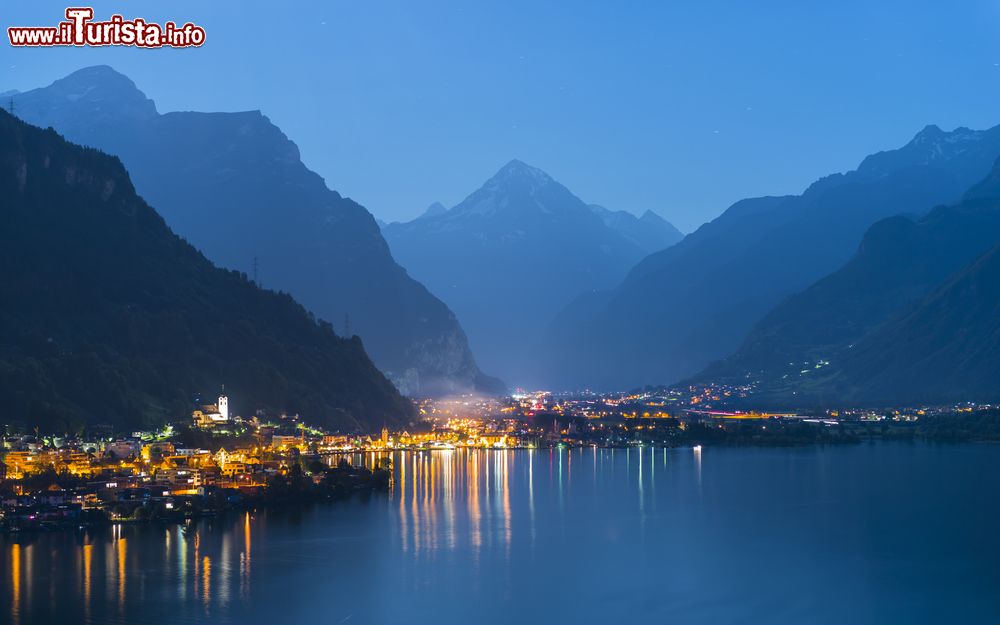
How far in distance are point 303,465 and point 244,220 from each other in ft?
383

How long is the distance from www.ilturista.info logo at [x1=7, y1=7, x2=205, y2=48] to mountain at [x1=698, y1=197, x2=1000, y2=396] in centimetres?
13539

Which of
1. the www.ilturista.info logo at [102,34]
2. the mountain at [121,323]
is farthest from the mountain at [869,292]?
the www.ilturista.info logo at [102,34]

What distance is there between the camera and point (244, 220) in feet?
610

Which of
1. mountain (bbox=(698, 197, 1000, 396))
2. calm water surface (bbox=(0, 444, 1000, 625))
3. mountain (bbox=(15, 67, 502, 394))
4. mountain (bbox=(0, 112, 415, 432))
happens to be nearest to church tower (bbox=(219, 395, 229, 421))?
mountain (bbox=(0, 112, 415, 432))

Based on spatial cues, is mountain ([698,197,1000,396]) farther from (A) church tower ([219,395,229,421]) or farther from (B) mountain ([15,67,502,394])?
(A) church tower ([219,395,229,421])

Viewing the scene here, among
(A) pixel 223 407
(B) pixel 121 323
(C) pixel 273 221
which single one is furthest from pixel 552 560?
(C) pixel 273 221

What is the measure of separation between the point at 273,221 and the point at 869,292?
9239 cm

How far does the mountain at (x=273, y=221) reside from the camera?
178 m

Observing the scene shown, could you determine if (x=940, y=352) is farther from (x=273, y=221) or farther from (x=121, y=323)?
(x=121, y=323)

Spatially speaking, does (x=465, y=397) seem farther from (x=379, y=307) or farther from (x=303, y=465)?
(x=303, y=465)

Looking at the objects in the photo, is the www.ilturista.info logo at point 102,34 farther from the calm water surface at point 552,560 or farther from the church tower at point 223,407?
the church tower at point 223,407

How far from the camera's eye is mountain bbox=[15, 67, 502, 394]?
178500 millimetres

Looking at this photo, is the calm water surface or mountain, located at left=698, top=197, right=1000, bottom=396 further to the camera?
mountain, located at left=698, top=197, right=1000, bottom=396

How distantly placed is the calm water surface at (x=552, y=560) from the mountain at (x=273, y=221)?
106 meters
